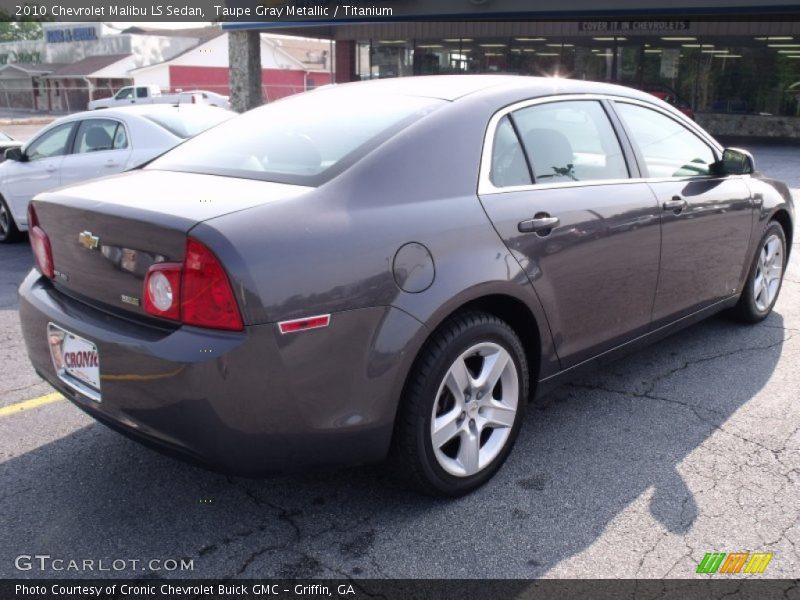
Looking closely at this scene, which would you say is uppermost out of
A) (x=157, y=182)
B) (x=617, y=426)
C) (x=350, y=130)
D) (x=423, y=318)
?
(x=350, y=130)

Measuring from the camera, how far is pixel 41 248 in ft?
10.2

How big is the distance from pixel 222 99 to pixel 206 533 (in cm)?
3563

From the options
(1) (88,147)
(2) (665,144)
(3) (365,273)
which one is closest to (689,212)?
(2) (665,144)

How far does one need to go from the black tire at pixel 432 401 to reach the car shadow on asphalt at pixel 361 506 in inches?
4.8

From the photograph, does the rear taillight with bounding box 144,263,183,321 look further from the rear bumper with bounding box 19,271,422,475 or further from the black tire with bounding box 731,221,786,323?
the black tire with bounding box 731,221,786,323

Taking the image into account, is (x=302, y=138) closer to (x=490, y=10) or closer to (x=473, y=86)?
(x=473, y=86)

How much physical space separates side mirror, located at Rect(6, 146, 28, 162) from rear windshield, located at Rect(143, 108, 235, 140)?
1440mm

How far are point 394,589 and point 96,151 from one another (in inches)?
262

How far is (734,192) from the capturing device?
176 inches

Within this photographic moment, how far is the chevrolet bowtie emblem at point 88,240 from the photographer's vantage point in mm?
2729

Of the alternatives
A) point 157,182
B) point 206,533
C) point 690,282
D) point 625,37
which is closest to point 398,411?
point 206,533

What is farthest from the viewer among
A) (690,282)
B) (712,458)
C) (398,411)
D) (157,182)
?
(690,282)

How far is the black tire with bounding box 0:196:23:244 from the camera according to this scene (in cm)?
823

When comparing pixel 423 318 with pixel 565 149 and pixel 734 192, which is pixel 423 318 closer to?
pixel 565 149
